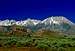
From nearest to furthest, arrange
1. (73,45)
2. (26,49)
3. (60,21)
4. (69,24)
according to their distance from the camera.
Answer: (26,49) → (73,45) → (69,24) → (60,21)

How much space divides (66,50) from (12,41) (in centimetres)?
313

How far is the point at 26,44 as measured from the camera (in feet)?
41.5

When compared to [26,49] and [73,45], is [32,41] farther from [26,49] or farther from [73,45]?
[73,45]

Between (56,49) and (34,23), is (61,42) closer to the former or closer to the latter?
(56,49)

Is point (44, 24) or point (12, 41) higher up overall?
point (44, 24)

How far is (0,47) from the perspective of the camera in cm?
1201

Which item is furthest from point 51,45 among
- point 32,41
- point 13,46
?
point 13,46

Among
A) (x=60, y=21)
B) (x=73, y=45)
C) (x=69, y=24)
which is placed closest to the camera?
(x=73, y=45)

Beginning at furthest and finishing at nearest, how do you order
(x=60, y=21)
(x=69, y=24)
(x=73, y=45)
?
(x=60, y=21) < (x=69, y=24) < (x=73, y=45)

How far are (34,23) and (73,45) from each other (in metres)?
18.2

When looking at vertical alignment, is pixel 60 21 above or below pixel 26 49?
above

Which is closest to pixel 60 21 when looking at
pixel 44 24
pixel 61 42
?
pixel 44 24

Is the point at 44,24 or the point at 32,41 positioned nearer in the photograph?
the point at 32,41

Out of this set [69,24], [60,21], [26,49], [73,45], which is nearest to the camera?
[26,49]
